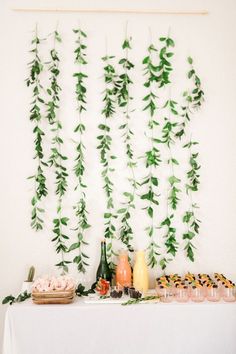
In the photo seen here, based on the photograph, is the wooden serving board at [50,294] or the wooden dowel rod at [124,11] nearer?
the wooden serving board at [50,294]

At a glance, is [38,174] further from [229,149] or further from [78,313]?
[229,149]

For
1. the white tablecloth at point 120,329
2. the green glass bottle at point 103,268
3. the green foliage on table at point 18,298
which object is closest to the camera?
the white tablecloth at point 120,329

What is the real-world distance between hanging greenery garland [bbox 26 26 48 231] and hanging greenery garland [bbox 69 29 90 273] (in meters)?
0.21

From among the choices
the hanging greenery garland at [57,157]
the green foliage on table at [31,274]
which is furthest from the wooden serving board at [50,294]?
the hanging greenery garland at [57,157]

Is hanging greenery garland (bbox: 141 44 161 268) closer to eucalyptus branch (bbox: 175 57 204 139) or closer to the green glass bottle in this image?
eucalyptus branch (bbox: 175 57 204 139)

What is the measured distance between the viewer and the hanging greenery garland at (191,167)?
241 cm

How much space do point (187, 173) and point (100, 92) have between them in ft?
2.39

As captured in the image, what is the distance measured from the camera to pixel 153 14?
2480 mm

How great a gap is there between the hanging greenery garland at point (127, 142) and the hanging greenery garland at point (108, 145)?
5cm

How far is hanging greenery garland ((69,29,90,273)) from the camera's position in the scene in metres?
2.38

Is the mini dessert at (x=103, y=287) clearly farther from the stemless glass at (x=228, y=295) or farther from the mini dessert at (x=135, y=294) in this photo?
the stemless glass at (x=228, y=295)

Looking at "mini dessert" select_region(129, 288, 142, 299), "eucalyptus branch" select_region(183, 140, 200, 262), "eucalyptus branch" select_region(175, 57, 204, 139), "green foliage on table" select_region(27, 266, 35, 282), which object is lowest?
"mini dessert" select_region(129, 288, 142, 299)

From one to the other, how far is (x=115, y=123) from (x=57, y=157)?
41 cm

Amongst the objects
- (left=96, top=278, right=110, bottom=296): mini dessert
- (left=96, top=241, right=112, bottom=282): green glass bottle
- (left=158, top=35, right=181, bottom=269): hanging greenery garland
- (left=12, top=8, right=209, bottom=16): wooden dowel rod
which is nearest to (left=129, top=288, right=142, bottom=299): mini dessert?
(left=96, top=278, right=110, bottom=296): mini dessert
